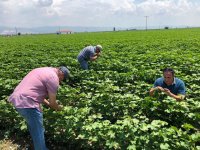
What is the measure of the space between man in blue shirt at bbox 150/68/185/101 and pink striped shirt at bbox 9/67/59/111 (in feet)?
7.89

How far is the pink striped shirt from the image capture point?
5.23 m

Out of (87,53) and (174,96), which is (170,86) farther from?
(87,53)

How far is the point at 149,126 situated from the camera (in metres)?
4.92

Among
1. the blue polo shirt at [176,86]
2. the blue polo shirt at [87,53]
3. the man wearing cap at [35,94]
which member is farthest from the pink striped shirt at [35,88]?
the blue polo shirt at [87,53]

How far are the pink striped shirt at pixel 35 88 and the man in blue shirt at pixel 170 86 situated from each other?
2404 millimetres

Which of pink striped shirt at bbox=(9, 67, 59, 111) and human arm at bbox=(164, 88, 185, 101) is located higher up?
pink striped shirt at bbox=(9, 67, 59, 111)

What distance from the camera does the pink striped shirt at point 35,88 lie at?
17.1 feet

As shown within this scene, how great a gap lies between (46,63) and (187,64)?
19.7 feet

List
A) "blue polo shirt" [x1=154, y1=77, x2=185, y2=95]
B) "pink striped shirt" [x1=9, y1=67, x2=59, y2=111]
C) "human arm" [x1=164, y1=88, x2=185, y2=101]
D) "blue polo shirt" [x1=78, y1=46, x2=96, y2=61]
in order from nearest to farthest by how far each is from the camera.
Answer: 1. "pink striped shirt" [x1=9, y1=67, x2=59, y2=111]
2. "human arm" [x1=164, y1=88, x2=185, y2=101]
3. "blue polo shirt" [x1=154, y1=77, x2=185, y2=95]
4. "blue polo shirt" [x1=78, y1=46, x2=96, y2=61]

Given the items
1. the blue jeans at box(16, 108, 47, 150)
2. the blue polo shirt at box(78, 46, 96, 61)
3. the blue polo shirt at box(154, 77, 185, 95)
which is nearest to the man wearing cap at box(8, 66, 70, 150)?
the blue jeans at box(16, 108, 47, 150)

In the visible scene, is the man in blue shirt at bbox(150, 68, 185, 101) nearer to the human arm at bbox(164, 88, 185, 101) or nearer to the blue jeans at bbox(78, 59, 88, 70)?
the human arm at bbox(164, 88, 185, 101)

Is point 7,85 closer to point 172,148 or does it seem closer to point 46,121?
point 46,121

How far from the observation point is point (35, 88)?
5293 millimetres

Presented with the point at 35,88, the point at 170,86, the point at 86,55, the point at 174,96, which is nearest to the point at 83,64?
the point at 86,55
